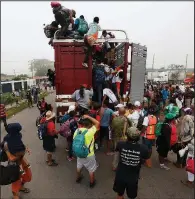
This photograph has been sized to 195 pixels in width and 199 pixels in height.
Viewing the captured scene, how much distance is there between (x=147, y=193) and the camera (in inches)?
153

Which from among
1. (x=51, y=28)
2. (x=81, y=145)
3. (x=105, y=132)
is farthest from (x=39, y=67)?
(x=81, y=145)

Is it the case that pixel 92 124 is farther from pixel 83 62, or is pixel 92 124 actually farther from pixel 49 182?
pixel 83 62

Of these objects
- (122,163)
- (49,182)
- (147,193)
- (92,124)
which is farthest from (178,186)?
(49,182)

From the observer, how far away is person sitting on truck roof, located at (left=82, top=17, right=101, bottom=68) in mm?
5316

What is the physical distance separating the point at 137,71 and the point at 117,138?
7.84ft

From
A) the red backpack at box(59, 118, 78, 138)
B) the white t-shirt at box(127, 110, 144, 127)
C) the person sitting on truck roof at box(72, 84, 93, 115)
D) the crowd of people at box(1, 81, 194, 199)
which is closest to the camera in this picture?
the crowd of people at box(1, 81, 194, 199)

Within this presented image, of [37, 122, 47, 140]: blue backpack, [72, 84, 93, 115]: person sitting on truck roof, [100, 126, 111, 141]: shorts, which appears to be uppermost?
[72, 84, 93, 115]: person sitting on truck roof

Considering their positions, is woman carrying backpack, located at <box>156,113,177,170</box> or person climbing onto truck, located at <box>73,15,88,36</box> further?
person climbing onto truck, located at <box>73,15,88,36</box>

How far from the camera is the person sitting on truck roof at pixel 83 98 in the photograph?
5.42 m

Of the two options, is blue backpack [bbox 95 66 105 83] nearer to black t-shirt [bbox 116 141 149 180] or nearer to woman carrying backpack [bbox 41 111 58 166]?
woman carrying backpack [bbox 41 111 58 166]

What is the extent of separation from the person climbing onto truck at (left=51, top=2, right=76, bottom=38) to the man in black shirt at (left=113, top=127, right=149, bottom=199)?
3871 millimetres

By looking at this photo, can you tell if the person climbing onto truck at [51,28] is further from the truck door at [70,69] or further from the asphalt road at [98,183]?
the asphalt road at [98,183]

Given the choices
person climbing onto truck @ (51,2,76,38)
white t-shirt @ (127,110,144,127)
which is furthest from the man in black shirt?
person climbing onto truck @ (51,2,76,38)

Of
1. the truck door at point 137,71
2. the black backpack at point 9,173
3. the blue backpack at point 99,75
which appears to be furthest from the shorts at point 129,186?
the truck door at point 137,71
